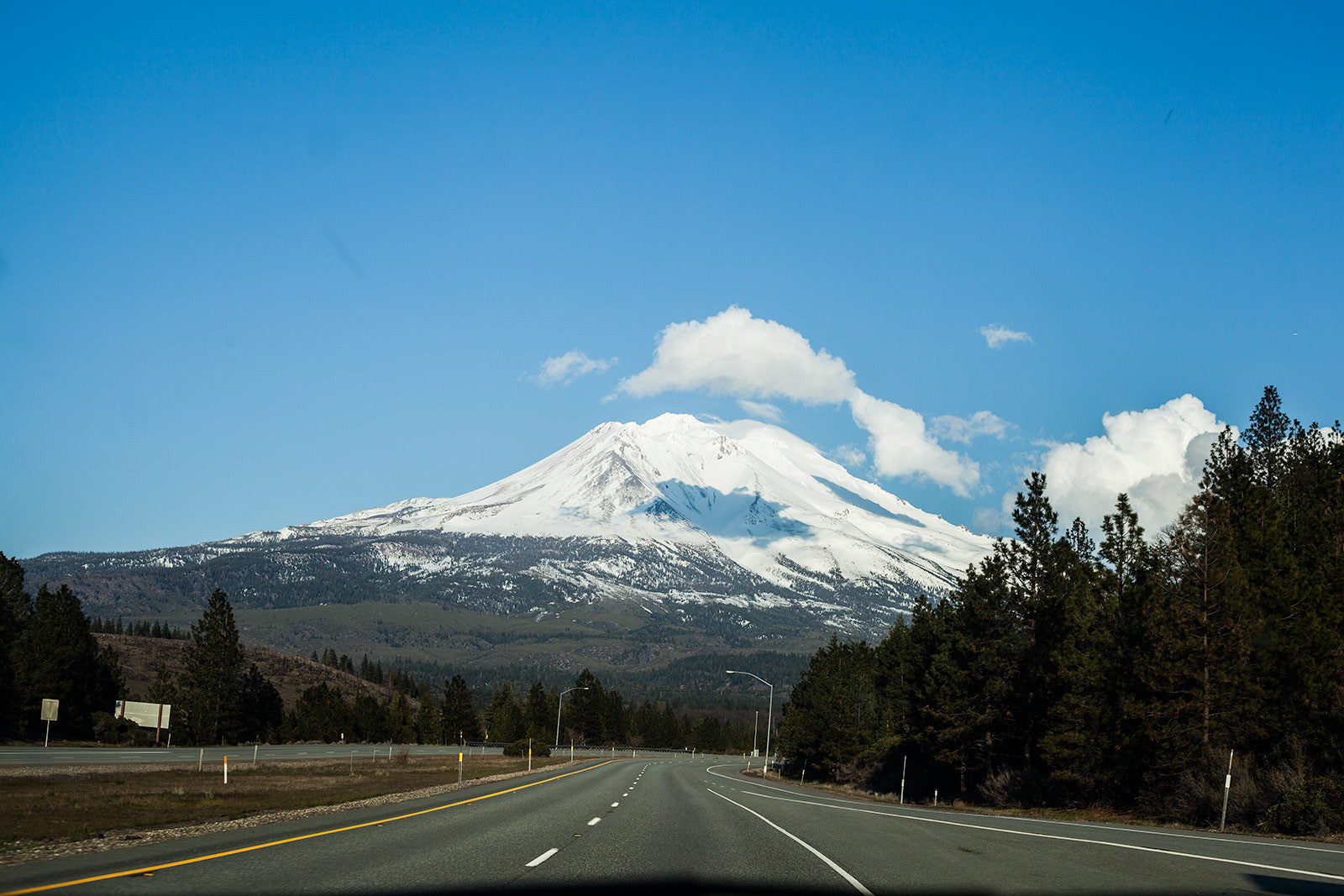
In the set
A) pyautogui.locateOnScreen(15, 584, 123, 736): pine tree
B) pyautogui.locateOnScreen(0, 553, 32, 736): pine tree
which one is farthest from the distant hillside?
pyautogui.locateOnScreen(0, 553, 32, 736): pine tree

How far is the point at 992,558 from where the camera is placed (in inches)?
1908

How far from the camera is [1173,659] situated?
29250 mm

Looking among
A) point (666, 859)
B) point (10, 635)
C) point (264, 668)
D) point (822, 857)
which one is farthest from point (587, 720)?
point (666, 859)

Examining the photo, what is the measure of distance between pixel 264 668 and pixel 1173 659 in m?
169

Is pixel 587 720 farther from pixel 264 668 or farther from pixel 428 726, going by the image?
pixel 264 668

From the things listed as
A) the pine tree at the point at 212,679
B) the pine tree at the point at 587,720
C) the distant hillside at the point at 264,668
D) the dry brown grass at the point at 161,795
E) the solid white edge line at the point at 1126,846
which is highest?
the solid white edge line at the point at 1126,846

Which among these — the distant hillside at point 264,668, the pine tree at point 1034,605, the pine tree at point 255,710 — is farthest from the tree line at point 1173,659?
the distant hillside at point 264,668

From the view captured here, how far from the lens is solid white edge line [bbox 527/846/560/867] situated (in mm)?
12368

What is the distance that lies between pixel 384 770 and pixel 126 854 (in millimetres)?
37628

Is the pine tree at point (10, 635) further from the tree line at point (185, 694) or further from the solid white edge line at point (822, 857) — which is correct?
the solid white edge line at point (822, 857)

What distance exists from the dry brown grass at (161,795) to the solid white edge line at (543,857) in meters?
7.55

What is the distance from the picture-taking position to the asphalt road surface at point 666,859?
1084 centimetres

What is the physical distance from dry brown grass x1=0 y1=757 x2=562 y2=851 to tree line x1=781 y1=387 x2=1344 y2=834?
2264cm

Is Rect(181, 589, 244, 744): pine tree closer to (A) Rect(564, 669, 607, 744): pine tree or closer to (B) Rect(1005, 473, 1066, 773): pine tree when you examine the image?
(B) Rect(1005, 473, 1066, 773): pine tree
